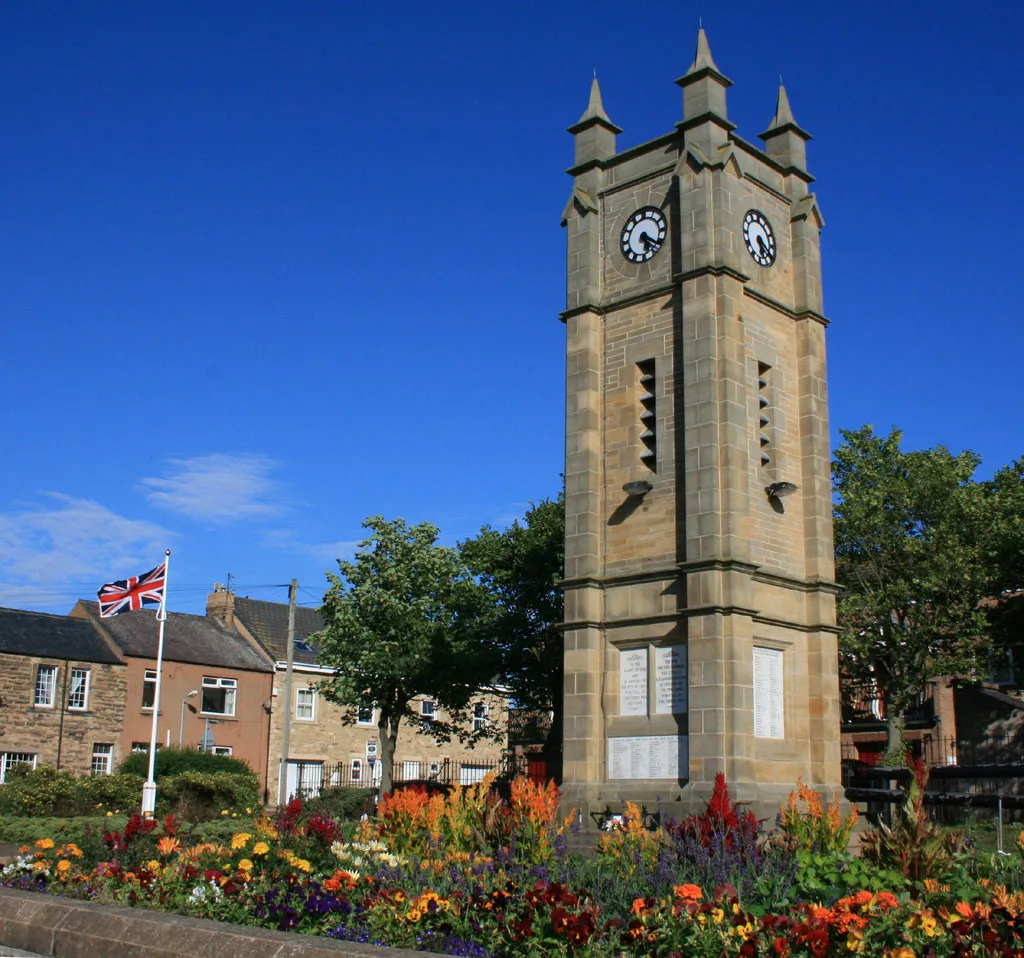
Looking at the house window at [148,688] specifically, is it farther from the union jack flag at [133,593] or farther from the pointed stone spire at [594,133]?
the pointed stone spire at [594,133]

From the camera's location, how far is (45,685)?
4438 centimetres

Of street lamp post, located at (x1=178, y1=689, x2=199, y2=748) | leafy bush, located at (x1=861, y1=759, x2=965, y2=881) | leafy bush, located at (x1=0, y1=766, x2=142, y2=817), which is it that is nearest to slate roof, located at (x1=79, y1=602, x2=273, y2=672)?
street lamp post, located at (x1=178, y1=689, x2=199, y2=748)

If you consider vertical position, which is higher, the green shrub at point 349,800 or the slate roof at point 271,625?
the slate roof at point 271,625

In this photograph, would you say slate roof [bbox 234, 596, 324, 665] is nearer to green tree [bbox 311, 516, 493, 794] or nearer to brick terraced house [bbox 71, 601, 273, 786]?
brick terraced house [bbox 71, 601, 273, 786]

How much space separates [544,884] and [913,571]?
31.3 metres

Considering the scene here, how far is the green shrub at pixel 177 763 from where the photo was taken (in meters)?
41.2

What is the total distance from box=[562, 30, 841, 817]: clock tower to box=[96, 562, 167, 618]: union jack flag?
1509 cm

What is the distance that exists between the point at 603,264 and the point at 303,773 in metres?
36.2

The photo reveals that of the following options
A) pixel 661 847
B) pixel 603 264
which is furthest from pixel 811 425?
pixel 661 847

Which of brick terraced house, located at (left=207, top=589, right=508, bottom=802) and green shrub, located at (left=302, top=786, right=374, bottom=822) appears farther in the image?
brick terraced house, located at (left=207, top=589, right=508, bottom=802)

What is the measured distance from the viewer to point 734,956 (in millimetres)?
7359

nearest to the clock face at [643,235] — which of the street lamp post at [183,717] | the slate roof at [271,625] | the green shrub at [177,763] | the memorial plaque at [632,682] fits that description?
the memorial plaque at [632,682]

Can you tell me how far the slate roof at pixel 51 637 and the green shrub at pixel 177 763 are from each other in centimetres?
549

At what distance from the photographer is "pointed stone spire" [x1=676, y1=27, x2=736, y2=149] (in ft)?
71.4
